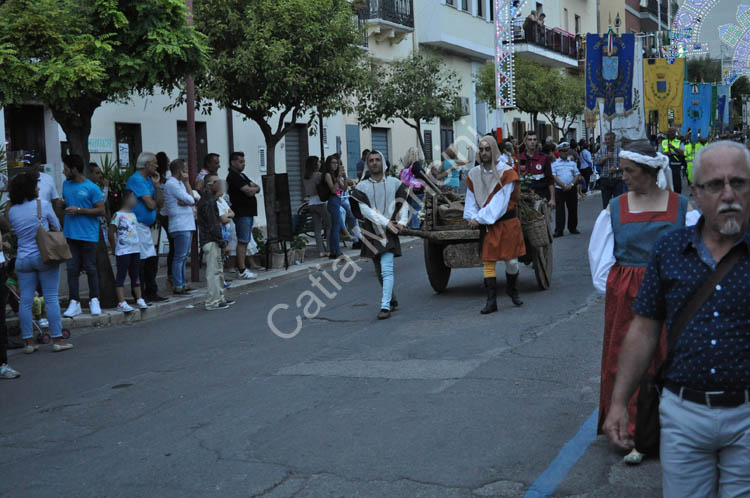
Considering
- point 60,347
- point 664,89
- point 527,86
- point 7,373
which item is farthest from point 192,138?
point 527,86

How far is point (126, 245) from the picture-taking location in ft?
37.0

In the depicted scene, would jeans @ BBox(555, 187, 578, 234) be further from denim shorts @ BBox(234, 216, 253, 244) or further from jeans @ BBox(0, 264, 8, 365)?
jeans @ BBox(0, 264, 8, 365)

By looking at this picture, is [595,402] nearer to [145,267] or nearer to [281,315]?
[281,315]

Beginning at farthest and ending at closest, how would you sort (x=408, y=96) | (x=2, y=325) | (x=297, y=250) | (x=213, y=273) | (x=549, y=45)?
1. (x=549, y=45)
2. (x=408, y=96)
3. (x=297, y=250)
4. (x=213, y=273)
5. (x=2, y=325)

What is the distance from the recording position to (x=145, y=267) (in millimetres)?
12203

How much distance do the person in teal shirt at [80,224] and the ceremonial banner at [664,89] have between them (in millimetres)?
25720

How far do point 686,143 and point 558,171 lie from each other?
12591mm

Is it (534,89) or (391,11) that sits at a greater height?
(391,11)

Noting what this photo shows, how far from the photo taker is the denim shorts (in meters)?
14.6

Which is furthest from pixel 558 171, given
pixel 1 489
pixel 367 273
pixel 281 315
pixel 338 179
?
pixel 1 489

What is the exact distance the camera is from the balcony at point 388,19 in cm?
2902

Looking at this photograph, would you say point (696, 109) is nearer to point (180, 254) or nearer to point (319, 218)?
point (319, 218)

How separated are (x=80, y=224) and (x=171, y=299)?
186 cm

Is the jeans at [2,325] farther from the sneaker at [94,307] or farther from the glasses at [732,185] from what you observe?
the glasses at [732,185]
